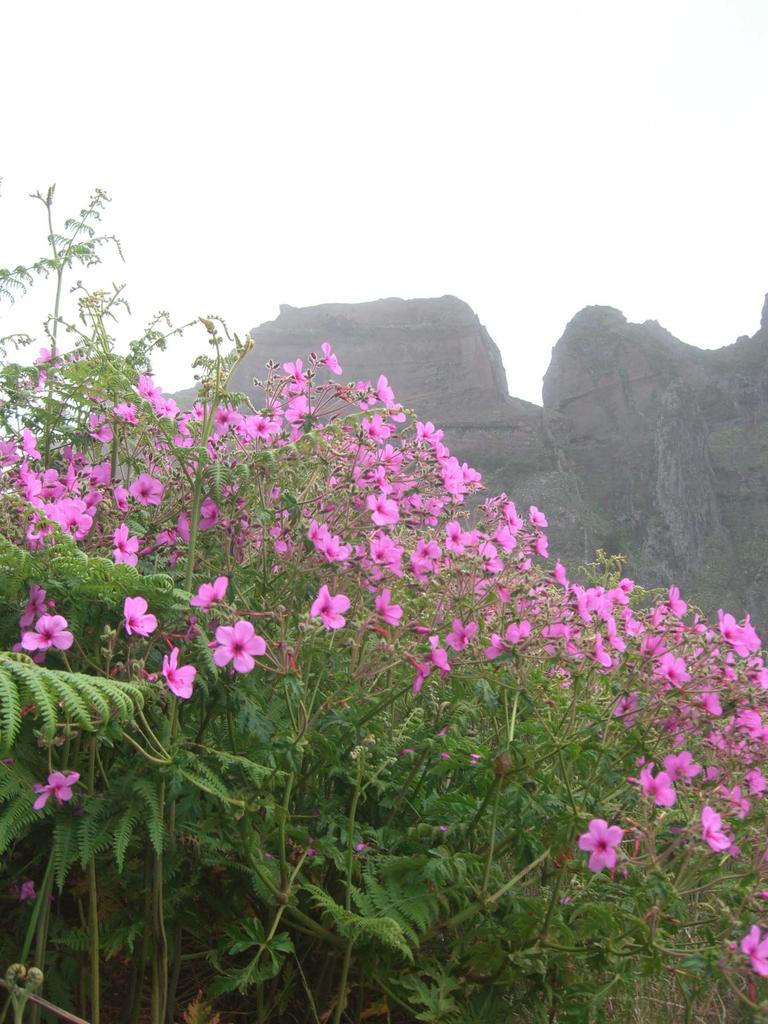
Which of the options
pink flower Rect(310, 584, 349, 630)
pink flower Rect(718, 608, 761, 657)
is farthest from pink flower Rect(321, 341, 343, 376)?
pink flower Rect(718, 608, 761, 657)

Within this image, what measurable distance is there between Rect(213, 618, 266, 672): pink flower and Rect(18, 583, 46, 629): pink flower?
1.52 ft

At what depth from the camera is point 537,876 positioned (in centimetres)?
288

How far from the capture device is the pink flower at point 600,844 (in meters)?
2.04

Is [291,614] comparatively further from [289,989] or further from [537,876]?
[537,876]

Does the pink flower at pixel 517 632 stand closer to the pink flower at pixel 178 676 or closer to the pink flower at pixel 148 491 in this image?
the pink flower at pixel 178 676

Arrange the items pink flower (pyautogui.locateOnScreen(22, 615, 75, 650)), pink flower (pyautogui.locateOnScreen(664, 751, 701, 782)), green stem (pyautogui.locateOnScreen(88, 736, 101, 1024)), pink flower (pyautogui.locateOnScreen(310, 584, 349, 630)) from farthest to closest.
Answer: pink flower (pyautogui.locateOnScreen(664, 751, 701, 782)), pink flower (pyautogui.locateOnScreen(310, 584, 349, 630)), green stem (pyautogui.locateOnScreen(88, 736, 101, 1024)), pink flower (pyautogui.locateOnScreen(22, 615, 75, 650))

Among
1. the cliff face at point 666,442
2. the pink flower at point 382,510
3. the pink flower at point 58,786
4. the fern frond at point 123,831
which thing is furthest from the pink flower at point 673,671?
the cliff face at point 666,442

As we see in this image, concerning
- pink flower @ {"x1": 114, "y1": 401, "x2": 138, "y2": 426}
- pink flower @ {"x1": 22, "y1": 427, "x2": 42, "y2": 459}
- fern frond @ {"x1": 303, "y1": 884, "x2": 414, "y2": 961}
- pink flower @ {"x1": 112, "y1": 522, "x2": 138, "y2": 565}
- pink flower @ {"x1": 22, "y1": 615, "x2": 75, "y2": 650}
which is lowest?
fern frond @ {"x1": 303, "y1": 884, "x2": 414, "y2": 961}

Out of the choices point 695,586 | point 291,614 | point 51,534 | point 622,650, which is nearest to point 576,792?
point 622,650

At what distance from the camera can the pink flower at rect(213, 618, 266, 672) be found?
79.1 inches

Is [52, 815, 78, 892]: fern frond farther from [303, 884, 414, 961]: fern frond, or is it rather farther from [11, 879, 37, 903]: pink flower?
[303, 884, 414, 961]: fern frond

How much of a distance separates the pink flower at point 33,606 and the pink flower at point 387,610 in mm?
871

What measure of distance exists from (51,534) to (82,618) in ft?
0.77

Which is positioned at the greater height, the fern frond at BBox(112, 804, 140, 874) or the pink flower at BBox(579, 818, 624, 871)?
the fern frond at BBox(112, 804, 140, 874)
